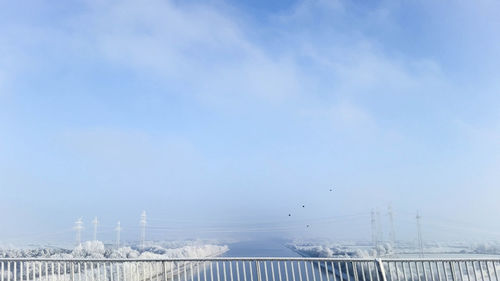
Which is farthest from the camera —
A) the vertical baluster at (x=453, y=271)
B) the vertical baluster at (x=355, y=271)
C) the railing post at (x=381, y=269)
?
the railing post at (x=381, y=269)

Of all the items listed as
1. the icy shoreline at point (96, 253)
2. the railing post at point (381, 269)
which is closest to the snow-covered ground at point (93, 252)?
the icy shoreline at point (96, 253)

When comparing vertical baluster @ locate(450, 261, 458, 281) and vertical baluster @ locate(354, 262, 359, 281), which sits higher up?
vertical baluster @ locate(354, 262, 359, 281)

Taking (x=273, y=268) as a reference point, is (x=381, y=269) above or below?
below

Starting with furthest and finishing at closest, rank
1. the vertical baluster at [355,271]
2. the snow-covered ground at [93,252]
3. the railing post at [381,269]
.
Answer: the snow-covered ground at [93,252] < the railing post at [381,269] < the vertical baluster at [355,271]

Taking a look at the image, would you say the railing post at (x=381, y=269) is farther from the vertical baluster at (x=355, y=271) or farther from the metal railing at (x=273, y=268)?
the vertical baluster at (x=355, y=271)

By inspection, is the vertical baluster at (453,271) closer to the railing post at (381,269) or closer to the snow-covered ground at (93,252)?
the railing post at (381,269)

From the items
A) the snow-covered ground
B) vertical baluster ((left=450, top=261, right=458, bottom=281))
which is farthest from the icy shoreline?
vertical baluster ((left=450, top=261, right=458, bottom=281))

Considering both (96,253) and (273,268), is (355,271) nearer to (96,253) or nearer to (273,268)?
(273,268)

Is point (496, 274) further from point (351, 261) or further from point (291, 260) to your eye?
point (291, 260)

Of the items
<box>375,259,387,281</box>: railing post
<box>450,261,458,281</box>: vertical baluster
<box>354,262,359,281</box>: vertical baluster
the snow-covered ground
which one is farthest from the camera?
the snow-covered ground

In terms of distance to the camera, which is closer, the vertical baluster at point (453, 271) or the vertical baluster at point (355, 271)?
the vertical baluster at point (355, 271)

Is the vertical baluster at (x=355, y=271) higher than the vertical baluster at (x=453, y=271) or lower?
higher

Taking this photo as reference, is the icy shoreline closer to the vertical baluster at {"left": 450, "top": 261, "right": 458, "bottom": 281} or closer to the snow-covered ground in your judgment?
the snow-covered ground

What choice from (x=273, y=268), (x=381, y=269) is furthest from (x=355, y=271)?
(x=273, y=268)
